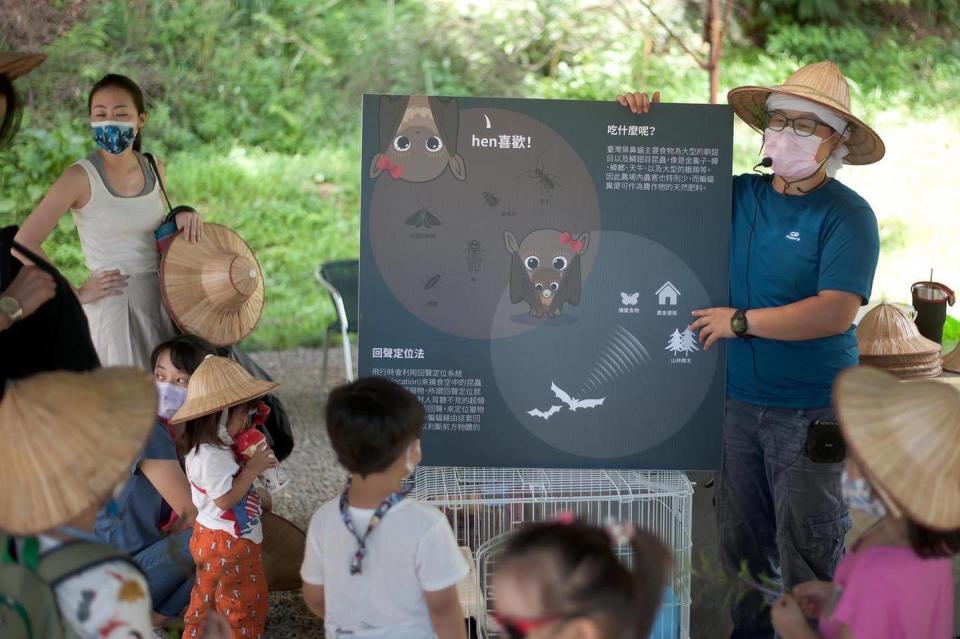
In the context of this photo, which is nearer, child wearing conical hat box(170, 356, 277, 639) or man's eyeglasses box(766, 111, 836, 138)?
man's eyeglasses box(766, 111, 836, 138)

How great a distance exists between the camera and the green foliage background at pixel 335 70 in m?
9.12

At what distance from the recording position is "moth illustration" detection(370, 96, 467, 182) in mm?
2734

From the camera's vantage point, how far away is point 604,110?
9.11ft

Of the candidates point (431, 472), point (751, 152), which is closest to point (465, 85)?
point (751, 152)

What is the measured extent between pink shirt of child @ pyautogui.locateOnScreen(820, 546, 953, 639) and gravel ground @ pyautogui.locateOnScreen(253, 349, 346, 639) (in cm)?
210

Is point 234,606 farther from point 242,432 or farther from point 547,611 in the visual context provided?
point 547,611

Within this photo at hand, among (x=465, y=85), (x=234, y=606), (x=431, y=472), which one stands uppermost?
(x=465, y=85)

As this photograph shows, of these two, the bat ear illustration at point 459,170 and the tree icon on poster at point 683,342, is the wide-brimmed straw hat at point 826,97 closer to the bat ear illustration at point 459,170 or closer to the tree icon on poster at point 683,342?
the tree icon on poster at point 683,342

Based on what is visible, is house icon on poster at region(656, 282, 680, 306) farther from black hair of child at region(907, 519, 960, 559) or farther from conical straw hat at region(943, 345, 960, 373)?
conical straw hat at region(943, 345, 960, 373)

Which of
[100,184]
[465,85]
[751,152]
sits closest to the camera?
[100,184]

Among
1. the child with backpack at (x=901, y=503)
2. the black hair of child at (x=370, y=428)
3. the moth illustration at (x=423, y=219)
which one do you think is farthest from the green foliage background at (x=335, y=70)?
the child with backpack at (x=901, y=503)

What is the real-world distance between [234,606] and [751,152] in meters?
8.06

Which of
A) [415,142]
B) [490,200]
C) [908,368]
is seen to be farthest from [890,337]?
[415,142]

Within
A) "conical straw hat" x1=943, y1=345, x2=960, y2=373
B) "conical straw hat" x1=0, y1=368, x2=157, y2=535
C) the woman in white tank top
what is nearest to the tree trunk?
"conical straw hat" x1=943, y1=345, x2=960, y2=373
